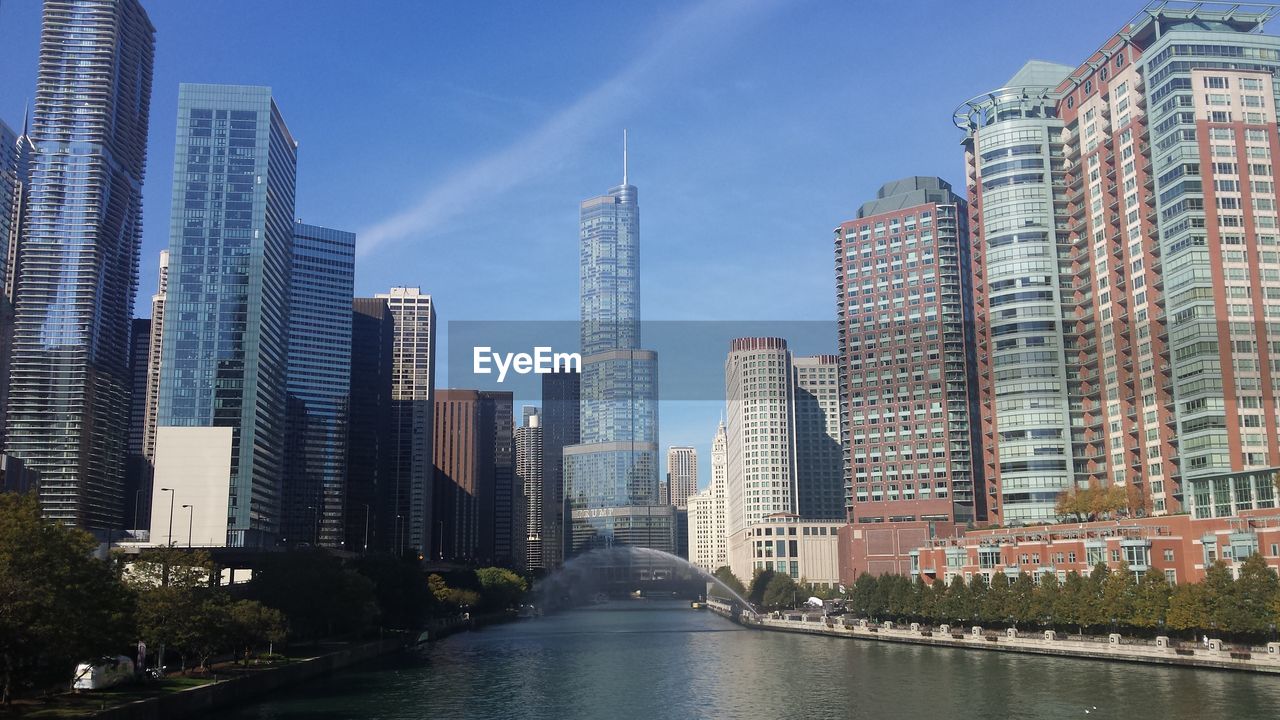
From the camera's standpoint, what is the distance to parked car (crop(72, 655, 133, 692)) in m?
79.9

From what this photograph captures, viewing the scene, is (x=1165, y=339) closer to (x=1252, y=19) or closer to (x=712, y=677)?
(x=1252, y=19)

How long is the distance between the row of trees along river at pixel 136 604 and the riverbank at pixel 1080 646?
248 feet

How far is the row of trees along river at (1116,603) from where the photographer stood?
111062 millimetres

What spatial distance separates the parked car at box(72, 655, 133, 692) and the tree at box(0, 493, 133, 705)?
3.03 m

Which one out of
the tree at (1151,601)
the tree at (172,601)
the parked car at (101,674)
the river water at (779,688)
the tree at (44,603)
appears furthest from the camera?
the tree at (1151,601)

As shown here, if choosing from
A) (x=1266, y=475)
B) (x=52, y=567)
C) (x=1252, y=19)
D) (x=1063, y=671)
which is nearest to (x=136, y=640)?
Result: (x=52, y=567)

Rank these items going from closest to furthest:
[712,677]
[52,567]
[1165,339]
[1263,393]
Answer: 1. [52,567]
2. [712,677]
3. [1263,393]
4. [1165,339]

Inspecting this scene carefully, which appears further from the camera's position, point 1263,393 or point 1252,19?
point 1252,19

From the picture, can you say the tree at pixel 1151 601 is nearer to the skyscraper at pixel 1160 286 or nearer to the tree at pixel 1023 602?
the tree at pixel 1023 602

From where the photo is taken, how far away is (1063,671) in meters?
114

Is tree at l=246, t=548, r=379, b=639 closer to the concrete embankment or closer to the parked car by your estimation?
the concrete embankment

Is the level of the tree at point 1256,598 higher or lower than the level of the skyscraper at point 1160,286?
lower

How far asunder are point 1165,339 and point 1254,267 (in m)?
15.6

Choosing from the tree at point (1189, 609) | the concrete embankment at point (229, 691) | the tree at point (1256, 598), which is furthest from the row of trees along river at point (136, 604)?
the tree at point (1256, 598)
